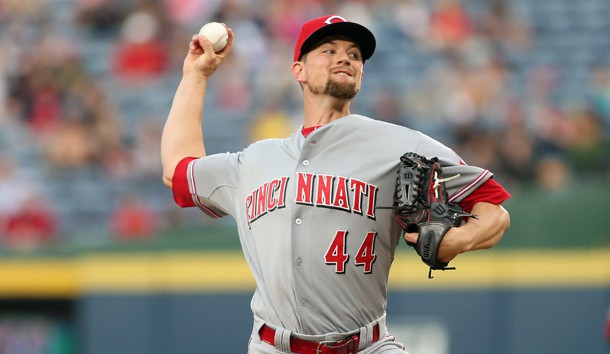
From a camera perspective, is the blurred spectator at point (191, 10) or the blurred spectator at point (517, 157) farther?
the blurred spectator at point (191, 10)

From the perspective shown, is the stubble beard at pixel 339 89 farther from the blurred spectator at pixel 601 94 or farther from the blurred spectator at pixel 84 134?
the blurred spectator at pixel 84 134

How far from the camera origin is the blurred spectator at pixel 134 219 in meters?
9.09

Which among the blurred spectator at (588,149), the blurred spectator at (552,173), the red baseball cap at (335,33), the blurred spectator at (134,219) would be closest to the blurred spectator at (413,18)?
the blurred spectator at (588,149)

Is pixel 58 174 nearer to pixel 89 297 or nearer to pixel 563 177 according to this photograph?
pixel 89 297

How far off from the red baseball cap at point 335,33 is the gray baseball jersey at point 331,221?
0.29 m

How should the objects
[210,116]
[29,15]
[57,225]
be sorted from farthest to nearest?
1. [29,15]
2. [210,116]
3. [57,225]

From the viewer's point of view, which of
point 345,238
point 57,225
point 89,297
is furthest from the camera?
point 57,225

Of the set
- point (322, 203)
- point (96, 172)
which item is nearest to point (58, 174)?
point (96, 172)

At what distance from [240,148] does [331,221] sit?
6267mm

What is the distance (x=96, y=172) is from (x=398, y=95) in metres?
2.90

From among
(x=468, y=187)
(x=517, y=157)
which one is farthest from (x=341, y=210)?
(x=517, y=157)

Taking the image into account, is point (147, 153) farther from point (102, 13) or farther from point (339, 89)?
point (339, 89)

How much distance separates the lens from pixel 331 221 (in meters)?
3.58

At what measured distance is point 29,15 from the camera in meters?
11.8
